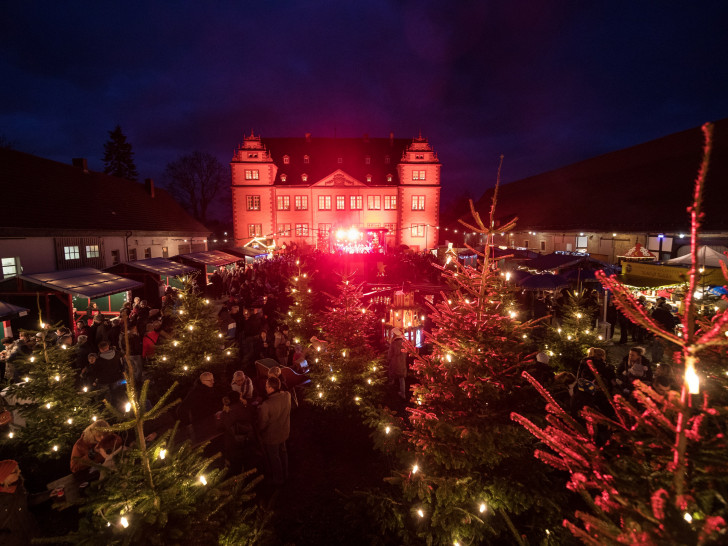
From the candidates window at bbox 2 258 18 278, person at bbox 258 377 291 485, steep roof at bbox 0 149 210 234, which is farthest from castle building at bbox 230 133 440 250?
person at bbox 258 377 291 485

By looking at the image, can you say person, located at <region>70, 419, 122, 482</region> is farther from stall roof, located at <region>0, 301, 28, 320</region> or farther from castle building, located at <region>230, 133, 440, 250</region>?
castle building, located at <region>230, 133, 440, 250</region>

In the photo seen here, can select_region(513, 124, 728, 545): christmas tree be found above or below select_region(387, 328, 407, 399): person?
above

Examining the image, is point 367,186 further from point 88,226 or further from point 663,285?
point 663,285

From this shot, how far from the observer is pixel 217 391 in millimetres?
8352

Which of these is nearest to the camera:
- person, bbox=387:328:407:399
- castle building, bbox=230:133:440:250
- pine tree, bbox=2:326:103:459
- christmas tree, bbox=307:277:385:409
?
pine tree, bbox=2:326:103:459

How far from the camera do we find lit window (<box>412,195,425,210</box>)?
4216 cm

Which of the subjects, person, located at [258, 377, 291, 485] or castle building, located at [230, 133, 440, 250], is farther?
castle building, located at [230, 133, 440, 250]

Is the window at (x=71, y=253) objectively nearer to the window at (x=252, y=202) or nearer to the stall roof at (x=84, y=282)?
the stall roof at (x=84, y=282)

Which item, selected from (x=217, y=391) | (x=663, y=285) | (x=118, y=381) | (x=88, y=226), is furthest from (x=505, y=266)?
(x=88, y=226)

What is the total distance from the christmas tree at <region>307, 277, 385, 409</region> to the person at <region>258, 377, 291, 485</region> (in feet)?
6.25

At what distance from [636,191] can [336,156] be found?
3145 centimetres

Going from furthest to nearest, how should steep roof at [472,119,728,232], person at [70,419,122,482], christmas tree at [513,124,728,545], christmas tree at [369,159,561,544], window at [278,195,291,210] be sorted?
window at [278,195,291,210] → steep roof at [472,119,728,232] → person at [70,419,122,482] → christmas tree at [369,159,561,544] → christmas tree at [513,124,728,545]

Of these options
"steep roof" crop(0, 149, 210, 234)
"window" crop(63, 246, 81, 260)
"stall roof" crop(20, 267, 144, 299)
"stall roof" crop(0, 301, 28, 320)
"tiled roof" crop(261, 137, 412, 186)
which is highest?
"tiled roof" crop(261, 137, 412, 186)

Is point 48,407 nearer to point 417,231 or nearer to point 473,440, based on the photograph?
point 473,440
